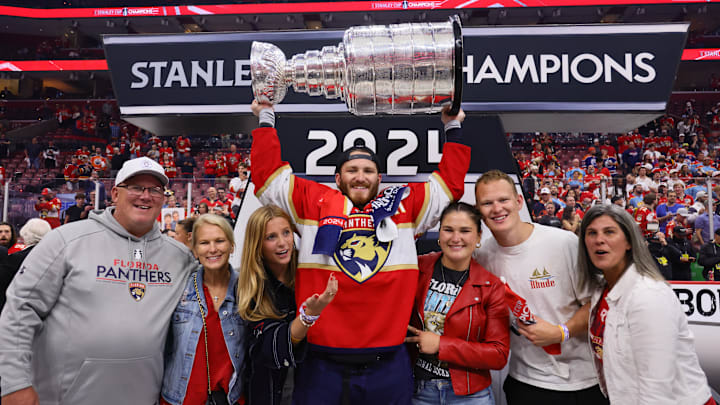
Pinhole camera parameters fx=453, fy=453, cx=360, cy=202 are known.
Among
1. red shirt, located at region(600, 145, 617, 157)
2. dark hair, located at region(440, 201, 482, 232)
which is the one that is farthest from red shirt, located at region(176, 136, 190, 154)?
dark hair, located at region(440, 201, 482, 232)

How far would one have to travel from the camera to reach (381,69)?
7.42 feet

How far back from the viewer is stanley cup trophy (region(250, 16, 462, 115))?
2246mm

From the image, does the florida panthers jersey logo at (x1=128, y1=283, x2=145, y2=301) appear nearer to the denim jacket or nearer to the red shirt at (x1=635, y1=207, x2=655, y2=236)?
the denim jacket

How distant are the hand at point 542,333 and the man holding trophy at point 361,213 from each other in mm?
585

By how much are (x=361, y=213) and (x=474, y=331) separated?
0.83 meters

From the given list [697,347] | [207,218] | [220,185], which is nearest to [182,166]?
[220,185]

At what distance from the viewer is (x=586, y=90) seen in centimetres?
358

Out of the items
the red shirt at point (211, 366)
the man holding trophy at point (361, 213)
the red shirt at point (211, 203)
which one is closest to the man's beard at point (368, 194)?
the man holding trophy at point (361, 213)

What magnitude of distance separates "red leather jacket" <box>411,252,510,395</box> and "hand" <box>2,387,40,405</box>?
5.77 feet

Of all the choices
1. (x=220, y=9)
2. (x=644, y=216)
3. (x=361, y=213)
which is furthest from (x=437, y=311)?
(x=220, y=9)

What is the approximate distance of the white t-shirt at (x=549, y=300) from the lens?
7.55ft

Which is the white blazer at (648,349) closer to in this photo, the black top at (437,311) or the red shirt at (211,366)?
the black top at (437,311)

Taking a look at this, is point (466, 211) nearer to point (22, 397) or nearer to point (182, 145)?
point (22, 397)

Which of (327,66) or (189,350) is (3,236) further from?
(327,66)
